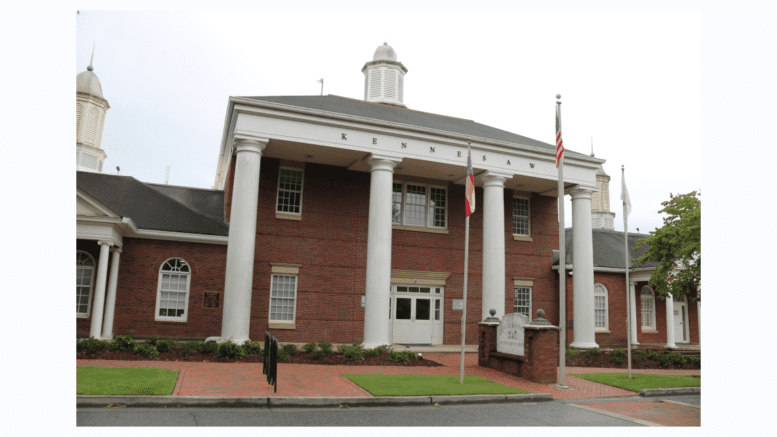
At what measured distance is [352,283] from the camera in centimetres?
2152

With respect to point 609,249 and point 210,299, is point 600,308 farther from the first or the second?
point 210,299

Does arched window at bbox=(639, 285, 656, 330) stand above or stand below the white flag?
below

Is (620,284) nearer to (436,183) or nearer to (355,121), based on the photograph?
(436,183)

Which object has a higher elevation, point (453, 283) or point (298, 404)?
point (453, 283)

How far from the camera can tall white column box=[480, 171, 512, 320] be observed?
19.7 m

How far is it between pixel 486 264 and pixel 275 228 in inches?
318

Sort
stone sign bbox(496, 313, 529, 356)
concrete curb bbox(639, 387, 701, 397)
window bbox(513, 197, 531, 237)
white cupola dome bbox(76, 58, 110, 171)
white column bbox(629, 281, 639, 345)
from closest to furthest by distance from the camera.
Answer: concrete curb bbox(639, 387, 701, 397) < stone sign bbox(496, 313, 529, 356) < window bbox(513, 197, 531, 237) < white column bbox(629, 281, 639, 345) < white cupola dome bbox(76, 58, 110, 171)

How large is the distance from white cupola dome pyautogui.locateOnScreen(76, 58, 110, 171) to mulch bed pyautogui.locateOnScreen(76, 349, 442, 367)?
21.3 m

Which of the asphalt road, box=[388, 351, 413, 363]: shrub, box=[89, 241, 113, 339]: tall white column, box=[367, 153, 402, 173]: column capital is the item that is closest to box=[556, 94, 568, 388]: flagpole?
the asphalt road

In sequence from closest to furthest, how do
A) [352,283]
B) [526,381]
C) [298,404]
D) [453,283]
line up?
[298,404]
[526,381]
[352,283]
[453,283]

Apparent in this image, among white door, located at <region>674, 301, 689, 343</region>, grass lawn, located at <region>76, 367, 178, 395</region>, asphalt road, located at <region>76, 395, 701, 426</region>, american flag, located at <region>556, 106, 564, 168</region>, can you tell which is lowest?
asphalt road, located at <region>76, 395, 701, 426</region>

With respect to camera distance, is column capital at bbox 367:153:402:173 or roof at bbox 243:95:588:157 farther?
roof at bbox 243:95:588:157

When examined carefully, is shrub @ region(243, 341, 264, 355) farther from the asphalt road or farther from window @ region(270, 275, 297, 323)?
the asphalt road

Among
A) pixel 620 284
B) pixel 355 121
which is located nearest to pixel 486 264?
pixel 355 121
